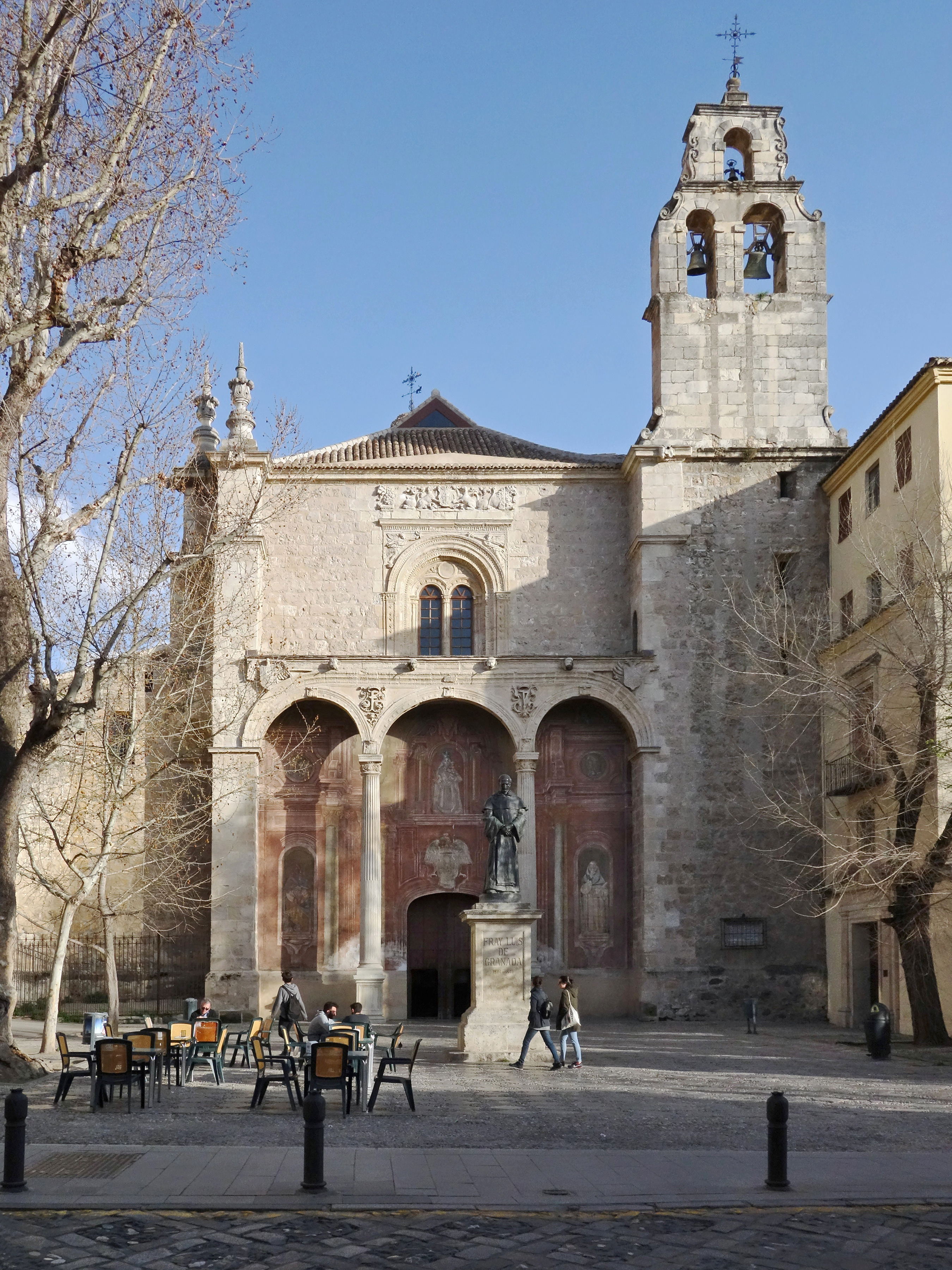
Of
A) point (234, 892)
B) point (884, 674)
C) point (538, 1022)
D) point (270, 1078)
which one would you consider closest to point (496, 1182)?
point (270, 1078)

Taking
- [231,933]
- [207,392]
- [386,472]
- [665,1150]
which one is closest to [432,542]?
[386,472]

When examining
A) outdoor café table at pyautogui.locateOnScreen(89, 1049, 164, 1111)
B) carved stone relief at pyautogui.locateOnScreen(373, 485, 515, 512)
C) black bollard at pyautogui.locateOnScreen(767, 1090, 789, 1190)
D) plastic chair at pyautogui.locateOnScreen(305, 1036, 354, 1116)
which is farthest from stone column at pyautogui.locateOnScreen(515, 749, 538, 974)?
black bollard at pyautogui.locateOnScreen(767, 1090, 789, 1190)

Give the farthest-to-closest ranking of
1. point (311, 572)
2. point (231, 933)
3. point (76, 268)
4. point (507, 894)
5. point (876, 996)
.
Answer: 1. point (311, 572)
2. point (231, 933)
3. point (876, 996)
4. point (507, 894)
5. point (76, 268)

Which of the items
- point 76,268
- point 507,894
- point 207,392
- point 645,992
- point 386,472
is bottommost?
point 645,992

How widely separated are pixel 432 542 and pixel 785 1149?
23720 mm

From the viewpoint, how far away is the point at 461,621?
34.2 metres

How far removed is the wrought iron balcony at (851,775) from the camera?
26.2m

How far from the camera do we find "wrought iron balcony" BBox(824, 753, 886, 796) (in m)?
26.2

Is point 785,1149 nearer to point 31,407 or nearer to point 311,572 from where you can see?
point 31,407

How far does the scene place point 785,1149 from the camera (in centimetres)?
1113

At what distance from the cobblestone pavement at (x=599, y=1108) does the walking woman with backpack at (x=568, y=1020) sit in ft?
0.98

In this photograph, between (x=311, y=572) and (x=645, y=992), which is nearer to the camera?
(x=645, y=992)

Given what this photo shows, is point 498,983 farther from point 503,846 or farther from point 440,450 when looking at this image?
point 440,450

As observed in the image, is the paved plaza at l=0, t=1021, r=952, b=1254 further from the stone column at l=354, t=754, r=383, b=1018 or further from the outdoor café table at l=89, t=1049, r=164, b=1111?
the stone column at l=354, t=754, r=383, b=1018
